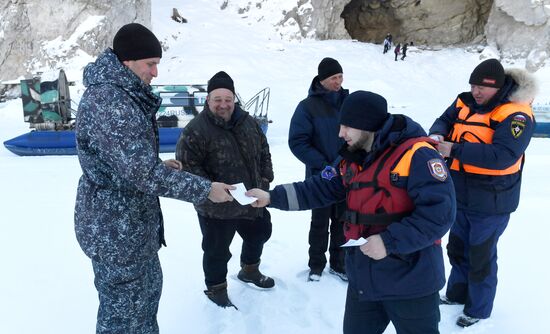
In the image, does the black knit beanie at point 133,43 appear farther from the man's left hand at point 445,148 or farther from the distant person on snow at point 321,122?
the man's left hand at point 445,148

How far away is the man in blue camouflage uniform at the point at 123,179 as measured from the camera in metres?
2.01

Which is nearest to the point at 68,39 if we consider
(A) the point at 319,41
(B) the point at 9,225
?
(A) the point at 319,41

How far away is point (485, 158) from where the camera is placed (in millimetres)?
2854

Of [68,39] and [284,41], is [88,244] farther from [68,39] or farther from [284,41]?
[284,41]

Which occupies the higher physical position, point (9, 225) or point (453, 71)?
point (453, 71)

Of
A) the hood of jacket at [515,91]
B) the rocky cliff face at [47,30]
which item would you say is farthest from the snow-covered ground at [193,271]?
the rocky cliff face at [47,30]

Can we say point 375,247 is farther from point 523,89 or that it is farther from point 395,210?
point 523,89

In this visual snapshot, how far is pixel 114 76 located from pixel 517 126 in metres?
2.36

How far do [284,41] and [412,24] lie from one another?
9818 mm

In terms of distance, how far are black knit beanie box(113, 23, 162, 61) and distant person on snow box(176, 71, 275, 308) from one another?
1120 mm

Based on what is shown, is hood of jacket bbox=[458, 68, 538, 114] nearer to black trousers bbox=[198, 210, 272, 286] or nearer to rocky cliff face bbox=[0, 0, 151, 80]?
black trousers bbox=[198, 210, 272, 286]

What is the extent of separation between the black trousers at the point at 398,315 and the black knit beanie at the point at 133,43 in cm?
153

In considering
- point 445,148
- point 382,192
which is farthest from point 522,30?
point 382,192

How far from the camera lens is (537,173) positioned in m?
7.20
